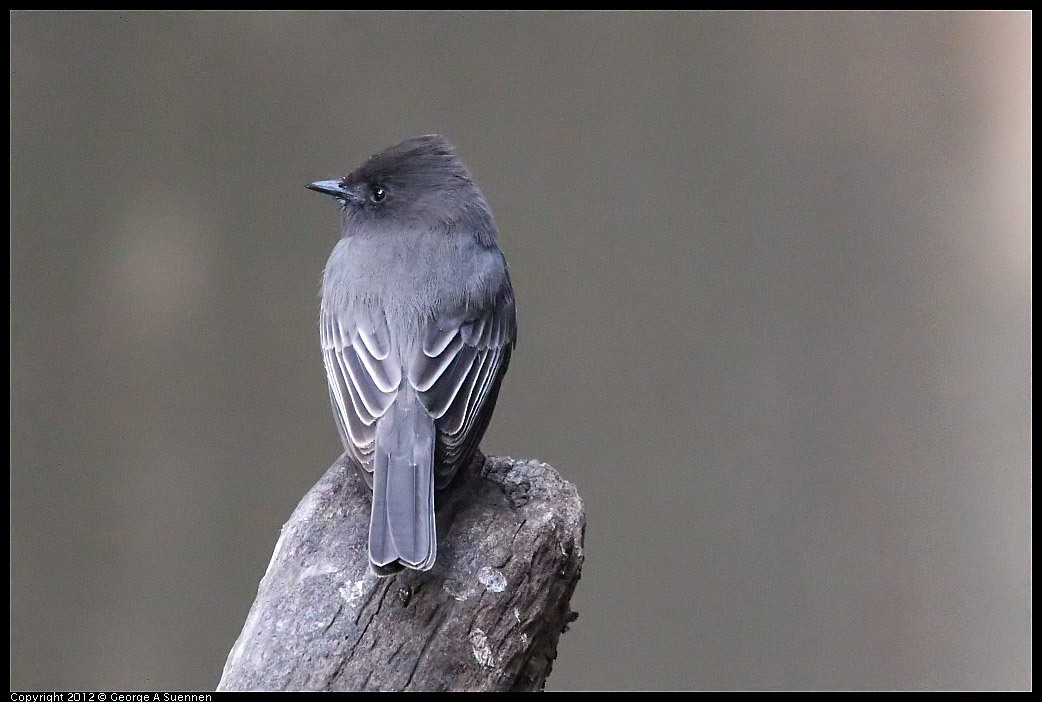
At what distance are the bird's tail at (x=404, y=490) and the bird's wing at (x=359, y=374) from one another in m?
0.04

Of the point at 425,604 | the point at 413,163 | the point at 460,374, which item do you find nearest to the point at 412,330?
the point at 460,374

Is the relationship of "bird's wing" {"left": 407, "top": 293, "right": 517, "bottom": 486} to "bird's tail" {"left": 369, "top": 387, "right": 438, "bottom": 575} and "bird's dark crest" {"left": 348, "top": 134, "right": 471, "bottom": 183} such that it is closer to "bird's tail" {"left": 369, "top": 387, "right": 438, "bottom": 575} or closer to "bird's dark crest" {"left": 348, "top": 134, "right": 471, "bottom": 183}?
"bird's tail" {"left": 369, "top": 387, "right": 438, "bottom": 575}

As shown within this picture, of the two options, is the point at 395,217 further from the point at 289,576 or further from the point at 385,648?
the point at 385,648

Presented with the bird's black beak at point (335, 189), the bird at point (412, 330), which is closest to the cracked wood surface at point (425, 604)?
the bird at point (412, 330)

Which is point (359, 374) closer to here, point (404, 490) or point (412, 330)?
point (412, 330)

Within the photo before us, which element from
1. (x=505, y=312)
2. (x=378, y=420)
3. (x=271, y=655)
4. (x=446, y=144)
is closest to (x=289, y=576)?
(x=271, y=655)

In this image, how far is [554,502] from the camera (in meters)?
2.39

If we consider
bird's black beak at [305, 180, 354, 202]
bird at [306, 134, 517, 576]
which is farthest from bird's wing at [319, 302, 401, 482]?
bird's black beak at [305, 180, 354, 202]

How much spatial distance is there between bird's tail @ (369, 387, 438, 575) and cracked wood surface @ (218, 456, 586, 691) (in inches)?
4.9

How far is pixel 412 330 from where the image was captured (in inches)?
103

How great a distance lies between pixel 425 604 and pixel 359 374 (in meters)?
0.70

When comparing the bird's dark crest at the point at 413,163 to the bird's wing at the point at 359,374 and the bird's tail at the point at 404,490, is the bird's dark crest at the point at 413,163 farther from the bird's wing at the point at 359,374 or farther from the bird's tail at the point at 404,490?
the bird's tail at the point at 404,490

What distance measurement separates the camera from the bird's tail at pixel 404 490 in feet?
6.70

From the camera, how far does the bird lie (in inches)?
88.4
